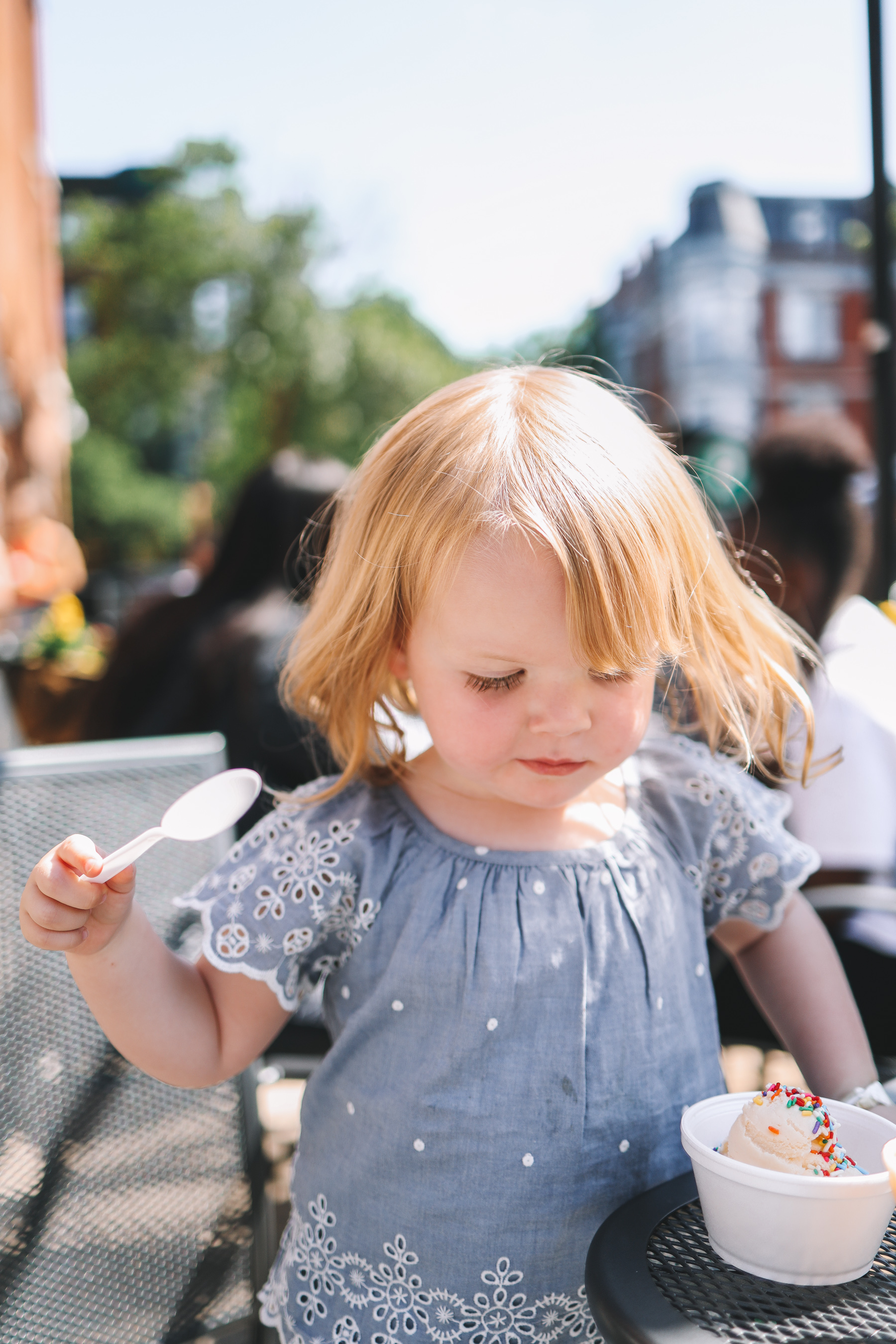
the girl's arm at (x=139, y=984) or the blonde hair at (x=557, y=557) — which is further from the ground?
the blonde hair at (x=557, y=557)

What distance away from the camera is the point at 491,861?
3.26 feet

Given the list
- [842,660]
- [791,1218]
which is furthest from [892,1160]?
[842,660]

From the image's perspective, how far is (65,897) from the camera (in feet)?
2.67

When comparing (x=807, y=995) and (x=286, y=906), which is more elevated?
(x=286, y=906)

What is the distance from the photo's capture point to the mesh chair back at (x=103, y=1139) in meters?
1.05

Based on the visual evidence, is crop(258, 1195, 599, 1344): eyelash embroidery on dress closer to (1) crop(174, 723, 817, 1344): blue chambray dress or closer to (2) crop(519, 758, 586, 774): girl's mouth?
(1) crop(174, 723, 817, 1344): blue chambray dress

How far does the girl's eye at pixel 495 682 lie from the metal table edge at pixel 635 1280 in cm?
42

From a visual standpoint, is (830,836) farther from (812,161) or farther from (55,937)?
(812,161)

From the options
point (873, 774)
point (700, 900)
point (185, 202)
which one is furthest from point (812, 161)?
point (185, 202)

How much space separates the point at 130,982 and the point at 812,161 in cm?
345

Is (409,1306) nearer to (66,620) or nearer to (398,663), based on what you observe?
(398,663)

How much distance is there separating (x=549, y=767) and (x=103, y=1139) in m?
0.68

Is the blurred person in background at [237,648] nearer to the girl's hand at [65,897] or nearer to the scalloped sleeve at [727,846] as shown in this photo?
the scalloped sleeve at [727,846]

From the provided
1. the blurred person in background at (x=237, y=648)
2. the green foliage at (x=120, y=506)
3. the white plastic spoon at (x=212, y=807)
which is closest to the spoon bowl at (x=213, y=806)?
the white plastic spoon at (x=212, y=807)
